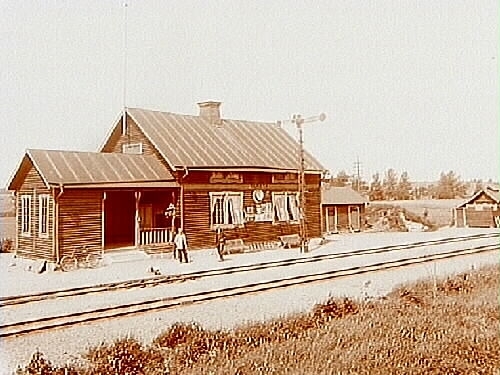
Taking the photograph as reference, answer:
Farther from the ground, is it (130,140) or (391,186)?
(130,140)

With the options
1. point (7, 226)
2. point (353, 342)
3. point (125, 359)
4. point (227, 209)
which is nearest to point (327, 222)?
point (227, 209)

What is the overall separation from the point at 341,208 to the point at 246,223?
1.79ft

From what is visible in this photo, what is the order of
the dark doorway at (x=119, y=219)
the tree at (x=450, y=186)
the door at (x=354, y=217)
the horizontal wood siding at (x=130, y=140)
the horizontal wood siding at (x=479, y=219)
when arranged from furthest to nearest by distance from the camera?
the horizontal wood siding at (x=479, y=219) → the tree at (x=450, y=186) → the door at (x=354, y=217) → the horizontal wood siding at (x=130, y=140) → the dark doorway at (x=119, y=219)

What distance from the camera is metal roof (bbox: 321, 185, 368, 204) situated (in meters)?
3.28

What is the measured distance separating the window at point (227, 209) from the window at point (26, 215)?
976 mm

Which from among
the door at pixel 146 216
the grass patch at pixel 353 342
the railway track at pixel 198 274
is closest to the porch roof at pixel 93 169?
the door at pixel 146 216

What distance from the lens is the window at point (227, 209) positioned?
3201 mm

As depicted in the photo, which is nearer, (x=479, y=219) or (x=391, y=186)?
(x=391, y=186)

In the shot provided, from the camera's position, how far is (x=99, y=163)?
104 inches

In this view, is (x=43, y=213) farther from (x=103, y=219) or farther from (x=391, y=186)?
(x=391, y=186)

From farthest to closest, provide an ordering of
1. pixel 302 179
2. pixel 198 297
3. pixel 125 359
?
pixel 302 179 < pixel 198 297 < pixel 125 359

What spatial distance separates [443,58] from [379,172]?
83cm

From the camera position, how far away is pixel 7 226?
8.32ft

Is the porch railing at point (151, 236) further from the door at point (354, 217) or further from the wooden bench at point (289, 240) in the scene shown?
the door at point (354, 217)
